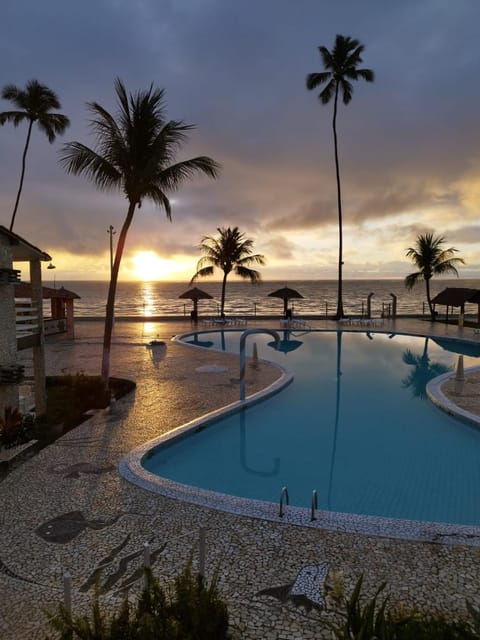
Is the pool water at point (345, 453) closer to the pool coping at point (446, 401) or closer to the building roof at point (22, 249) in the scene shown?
the pool coping at point (446, 401)

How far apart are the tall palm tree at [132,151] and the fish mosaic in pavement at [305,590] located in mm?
9185

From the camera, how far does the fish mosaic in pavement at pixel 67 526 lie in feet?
17.7

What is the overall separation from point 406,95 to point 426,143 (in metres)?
3.79

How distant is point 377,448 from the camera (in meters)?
9.50

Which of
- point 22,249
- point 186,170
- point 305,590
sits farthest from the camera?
point 186,170

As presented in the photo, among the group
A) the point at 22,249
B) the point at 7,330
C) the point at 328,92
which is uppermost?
the point at 328,92

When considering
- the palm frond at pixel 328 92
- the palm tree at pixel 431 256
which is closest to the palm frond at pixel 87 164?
the palm frond at pixel 328 92

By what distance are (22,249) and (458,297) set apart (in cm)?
2885

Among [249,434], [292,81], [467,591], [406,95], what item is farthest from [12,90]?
[467,591]

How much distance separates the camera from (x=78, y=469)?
750cm

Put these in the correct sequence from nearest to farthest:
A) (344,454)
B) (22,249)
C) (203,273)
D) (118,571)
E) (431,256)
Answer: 1. (118,571)
2. (344,454)
3. (22,249)
4. (431,256)
5. (203,273)

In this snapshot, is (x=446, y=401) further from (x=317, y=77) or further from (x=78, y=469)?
(x=317, y=77)

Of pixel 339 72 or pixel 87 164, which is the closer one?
pixel 87 164

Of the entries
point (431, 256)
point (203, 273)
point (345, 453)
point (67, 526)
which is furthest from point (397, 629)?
point (431, 256)
